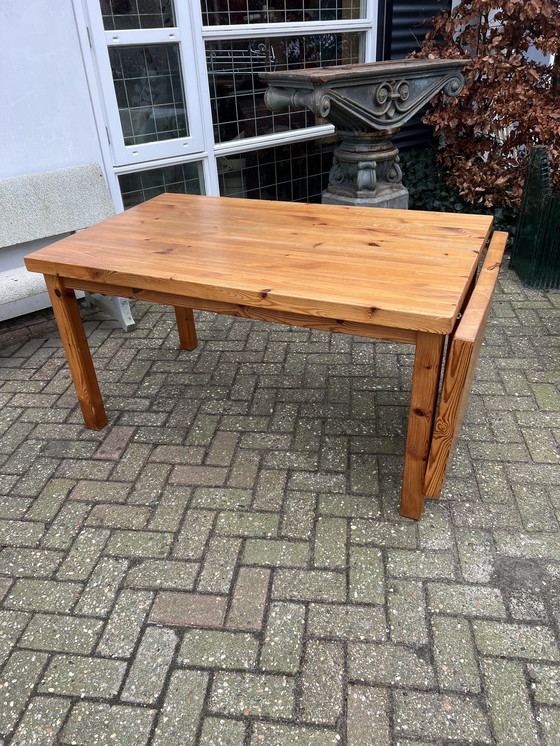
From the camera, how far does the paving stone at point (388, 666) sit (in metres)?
1.72

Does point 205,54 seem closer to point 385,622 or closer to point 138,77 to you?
point 138,77

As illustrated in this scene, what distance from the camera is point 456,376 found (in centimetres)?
191

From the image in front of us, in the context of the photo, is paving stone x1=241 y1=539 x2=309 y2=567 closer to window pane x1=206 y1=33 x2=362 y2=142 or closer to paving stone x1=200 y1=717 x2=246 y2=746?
paving stone x1=200 y1=717 x2=246 y2=746

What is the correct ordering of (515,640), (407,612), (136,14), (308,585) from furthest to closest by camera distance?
(136,14) < (308,585) < (407,612) < (515,640)

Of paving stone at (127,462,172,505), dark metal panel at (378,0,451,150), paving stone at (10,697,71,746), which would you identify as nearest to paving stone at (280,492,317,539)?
paving stone at (127,462,172,505)

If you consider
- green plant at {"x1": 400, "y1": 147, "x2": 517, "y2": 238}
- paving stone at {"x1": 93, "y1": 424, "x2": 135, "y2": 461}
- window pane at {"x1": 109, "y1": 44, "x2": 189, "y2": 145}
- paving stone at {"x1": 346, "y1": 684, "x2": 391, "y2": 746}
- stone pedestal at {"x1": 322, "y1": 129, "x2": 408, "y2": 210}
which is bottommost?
paving stone at {"x1": 93, "y1": 424, "x2": 135, "y2": 461}

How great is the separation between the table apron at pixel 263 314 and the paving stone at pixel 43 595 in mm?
1096

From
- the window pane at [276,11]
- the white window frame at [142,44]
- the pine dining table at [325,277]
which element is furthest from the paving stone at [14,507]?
the window pane at [276,11]

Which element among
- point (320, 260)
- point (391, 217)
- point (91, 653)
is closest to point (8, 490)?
point (91, 653)

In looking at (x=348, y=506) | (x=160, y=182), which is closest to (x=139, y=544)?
(x=348, y=506)

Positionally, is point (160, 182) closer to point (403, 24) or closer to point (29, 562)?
point (403, 24)

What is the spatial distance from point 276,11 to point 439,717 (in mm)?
4745

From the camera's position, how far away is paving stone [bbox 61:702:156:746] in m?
Answer: 1.61

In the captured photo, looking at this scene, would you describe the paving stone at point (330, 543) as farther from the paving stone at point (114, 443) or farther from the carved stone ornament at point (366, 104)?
the carved stone ornament at point (366, 104)
